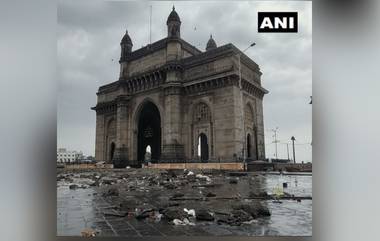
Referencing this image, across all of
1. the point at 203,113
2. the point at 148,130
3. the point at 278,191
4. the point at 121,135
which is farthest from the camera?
the point at 121,135

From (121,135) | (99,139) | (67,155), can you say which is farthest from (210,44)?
(67,155)

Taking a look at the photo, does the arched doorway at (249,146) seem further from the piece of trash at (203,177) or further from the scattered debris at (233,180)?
the piece of trash at (203,177)

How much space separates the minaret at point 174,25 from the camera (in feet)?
16.9

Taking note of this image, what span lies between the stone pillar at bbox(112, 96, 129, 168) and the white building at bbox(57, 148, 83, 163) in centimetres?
93

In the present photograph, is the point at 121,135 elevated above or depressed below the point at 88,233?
above

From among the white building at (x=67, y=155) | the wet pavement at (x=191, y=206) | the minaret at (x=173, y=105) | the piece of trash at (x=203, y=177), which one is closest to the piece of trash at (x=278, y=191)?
the wet pavement at (x=191, y=206)

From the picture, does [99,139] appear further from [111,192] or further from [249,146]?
[249,146]

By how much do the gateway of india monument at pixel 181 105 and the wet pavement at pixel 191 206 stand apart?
1.85 feet

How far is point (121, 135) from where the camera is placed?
271 inches

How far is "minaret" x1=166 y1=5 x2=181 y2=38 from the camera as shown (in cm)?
516

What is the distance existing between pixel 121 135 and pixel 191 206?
2.58 metres

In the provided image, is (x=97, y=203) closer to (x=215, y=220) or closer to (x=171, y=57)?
(x=215, y=220)
